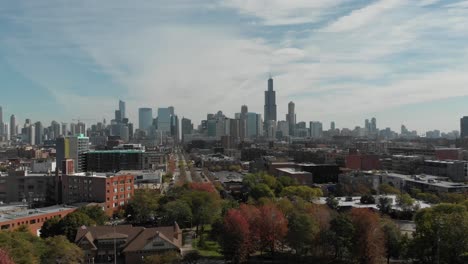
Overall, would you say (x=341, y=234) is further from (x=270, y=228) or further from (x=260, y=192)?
(x=260, y=192)

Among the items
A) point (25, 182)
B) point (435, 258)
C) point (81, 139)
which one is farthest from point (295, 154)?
point (435, 258)

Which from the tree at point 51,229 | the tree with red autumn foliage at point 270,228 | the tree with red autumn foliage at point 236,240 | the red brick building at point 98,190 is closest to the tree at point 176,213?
the tree at point 51,229

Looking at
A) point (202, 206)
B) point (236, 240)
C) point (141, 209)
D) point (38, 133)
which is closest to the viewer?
point (236, 240)

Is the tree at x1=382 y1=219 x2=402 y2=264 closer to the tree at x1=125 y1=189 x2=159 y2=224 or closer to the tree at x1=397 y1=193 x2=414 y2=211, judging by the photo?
the tree at x1=397 y1=193 x2=414 y2=211

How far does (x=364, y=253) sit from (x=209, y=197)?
47.8 ft

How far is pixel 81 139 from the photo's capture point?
89625 mm

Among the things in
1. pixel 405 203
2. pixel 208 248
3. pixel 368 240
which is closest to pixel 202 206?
pixel 208 248

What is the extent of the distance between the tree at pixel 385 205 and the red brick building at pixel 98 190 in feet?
74.6

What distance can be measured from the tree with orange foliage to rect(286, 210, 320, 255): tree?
2.24m

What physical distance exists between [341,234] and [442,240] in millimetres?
4854

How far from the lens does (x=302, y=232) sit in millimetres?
24547

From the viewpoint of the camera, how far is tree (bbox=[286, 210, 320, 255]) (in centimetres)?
2448

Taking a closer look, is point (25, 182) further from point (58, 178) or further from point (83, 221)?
point (83, 221)

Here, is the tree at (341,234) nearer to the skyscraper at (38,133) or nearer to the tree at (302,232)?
the tree at (302,232)
